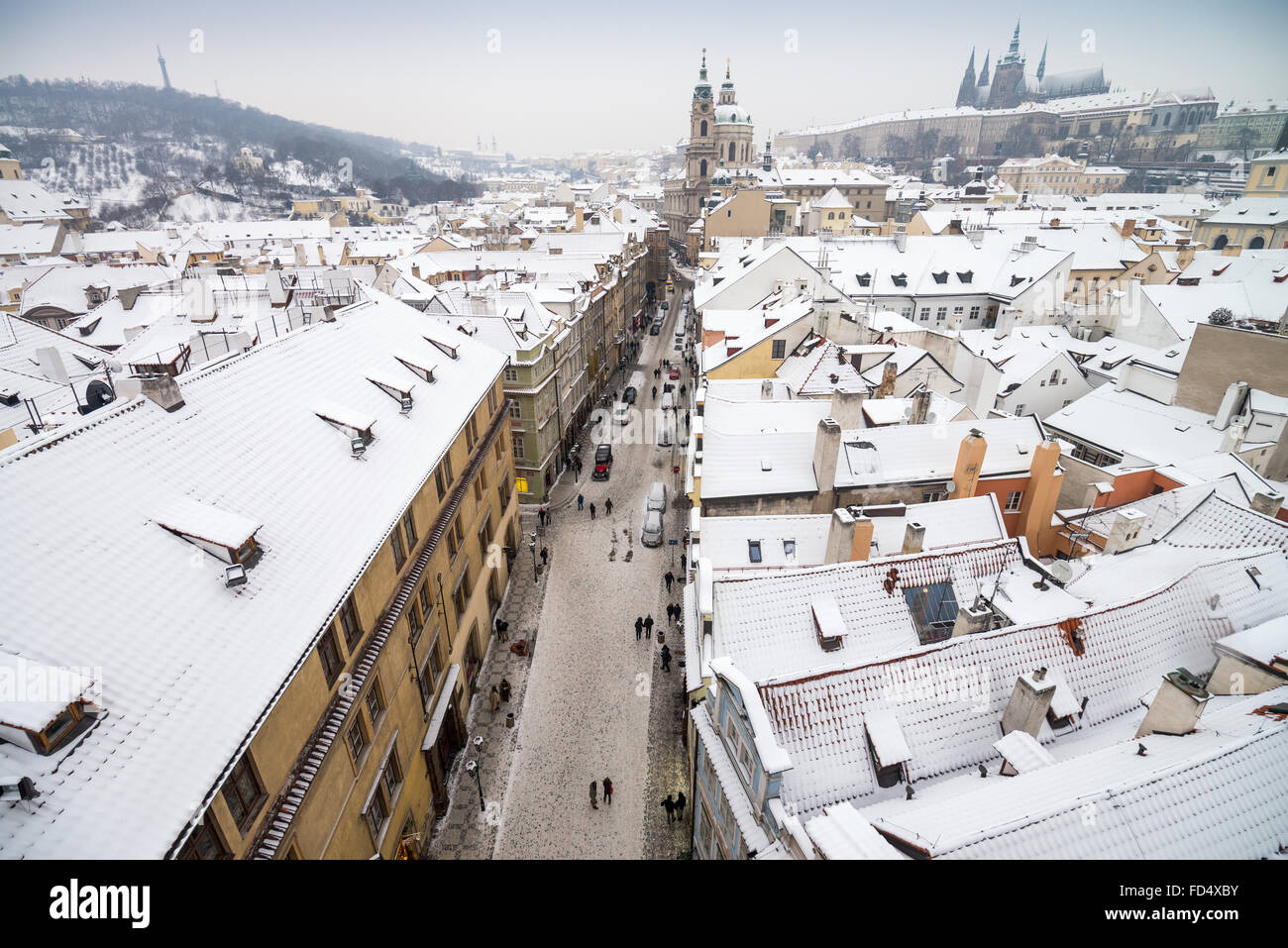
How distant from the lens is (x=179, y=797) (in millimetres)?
9648

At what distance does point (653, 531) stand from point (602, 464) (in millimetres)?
9282

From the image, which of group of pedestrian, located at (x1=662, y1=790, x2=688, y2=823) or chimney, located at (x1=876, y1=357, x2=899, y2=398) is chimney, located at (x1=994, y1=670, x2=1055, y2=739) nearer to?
group of pedestrian, located at (x1=662, y1=790, x2=688, y2=823)

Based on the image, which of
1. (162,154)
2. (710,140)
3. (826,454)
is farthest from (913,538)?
(162,154)

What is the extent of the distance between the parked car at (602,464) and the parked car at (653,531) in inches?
319

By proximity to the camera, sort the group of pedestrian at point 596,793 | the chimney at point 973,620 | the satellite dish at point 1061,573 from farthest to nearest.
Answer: the group of pedestrian at point 596,793
the satellite dish at point 1061,573
the chimney at point 973,620

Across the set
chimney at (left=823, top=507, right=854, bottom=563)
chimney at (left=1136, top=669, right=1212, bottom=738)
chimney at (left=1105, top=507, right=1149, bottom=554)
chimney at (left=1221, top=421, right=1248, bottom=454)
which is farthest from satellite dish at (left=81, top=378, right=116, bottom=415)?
chimney at (left=1221, top=421, right=1248, bottom=454)

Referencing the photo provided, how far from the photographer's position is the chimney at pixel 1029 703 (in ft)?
47.5

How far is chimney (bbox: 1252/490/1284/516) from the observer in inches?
821

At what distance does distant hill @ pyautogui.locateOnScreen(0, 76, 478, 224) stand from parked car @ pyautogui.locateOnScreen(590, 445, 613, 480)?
46032 millimetres

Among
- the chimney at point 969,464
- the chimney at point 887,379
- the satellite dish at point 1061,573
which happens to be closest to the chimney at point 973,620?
the satellite dish at point 1061,573

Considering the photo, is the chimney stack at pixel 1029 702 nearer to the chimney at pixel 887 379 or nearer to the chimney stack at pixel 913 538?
the chimney stack at pixel 913 538

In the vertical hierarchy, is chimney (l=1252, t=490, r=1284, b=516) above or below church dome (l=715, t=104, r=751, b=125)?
below

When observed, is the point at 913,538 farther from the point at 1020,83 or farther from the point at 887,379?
the point at 1020,83
